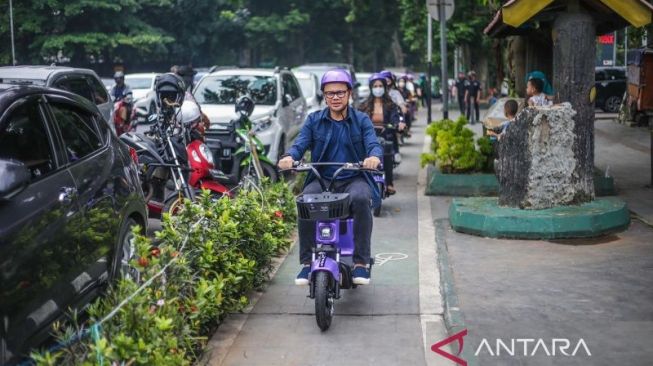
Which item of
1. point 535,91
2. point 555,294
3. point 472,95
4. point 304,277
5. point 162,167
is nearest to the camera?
point 304,277

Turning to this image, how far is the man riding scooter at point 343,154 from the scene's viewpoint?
6930 millimetres

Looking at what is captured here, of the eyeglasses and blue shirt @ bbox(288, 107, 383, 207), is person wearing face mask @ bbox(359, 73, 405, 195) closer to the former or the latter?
blue shirt @ bbox(288, 107, 383, 207)

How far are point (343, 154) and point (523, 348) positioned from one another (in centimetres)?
216

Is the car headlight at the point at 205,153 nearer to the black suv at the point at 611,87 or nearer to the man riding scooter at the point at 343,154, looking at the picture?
the man riding scooter at the point at 343,154

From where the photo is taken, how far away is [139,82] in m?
30.7

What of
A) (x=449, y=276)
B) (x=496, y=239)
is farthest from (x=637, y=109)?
(x=449, y=276)

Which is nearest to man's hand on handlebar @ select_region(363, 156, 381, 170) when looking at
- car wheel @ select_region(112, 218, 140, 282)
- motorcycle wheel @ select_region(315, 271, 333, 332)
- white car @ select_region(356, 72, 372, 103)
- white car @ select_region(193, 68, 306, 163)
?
motorcycle wheel @ select_region(315, 271, 333, 332)

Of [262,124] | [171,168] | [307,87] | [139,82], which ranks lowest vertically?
[171,168]

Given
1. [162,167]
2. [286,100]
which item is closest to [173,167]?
[162,167]

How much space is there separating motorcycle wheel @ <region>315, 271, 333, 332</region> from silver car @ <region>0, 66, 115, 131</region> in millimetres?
5984

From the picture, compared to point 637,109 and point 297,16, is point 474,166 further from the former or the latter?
point 297,16

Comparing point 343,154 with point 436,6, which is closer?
point 343,154

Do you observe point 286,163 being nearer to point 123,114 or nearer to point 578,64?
point 578,64

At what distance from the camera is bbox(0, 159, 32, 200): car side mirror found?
465 centimetres
